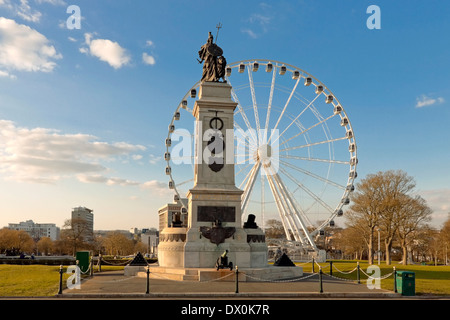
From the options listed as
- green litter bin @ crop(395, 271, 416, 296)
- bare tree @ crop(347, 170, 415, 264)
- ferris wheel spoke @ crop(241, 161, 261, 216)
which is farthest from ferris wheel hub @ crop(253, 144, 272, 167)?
green litter bin @ crop(395, 271, 416, 296)

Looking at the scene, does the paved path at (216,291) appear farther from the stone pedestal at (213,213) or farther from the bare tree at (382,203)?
the bare tree at (382,203)

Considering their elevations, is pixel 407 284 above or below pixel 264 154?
below

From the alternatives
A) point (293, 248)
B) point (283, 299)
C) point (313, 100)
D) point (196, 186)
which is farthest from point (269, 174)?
point (283, 299)

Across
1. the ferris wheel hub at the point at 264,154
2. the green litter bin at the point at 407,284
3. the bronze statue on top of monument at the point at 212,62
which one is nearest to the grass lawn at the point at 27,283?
the green litter bin at the point at 407,284

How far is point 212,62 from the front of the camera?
31938 millimetres

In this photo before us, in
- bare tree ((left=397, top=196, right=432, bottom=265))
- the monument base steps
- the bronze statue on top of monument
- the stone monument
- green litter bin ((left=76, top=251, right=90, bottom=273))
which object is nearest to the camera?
the monument base steps

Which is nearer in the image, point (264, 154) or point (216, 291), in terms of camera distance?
point (216, 291)

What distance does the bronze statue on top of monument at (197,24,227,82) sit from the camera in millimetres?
31688

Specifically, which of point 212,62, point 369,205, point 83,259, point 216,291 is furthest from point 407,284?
point 369,205

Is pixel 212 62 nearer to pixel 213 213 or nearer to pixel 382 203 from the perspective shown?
pixel 213 213

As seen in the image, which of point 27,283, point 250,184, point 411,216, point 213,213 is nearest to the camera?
point 27,283

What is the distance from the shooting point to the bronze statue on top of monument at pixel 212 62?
1248 inches

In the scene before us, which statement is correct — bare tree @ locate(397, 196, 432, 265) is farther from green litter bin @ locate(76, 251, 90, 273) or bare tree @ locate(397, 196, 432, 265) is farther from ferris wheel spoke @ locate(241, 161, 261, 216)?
green litter bin @ locate(76, 251, 90, 273)
